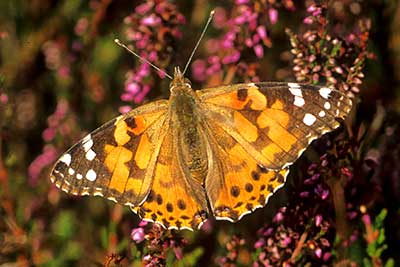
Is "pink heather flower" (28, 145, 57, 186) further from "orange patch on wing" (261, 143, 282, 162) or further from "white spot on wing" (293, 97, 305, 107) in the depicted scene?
"white spot on wing" (293, 97, 305, 107)

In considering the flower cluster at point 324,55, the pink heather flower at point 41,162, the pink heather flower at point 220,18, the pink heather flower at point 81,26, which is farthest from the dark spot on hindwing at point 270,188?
the pink heather flower at point 81,26

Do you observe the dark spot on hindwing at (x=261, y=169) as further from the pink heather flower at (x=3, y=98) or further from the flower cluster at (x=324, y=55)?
the pink heather flower at (x=3, y=98)

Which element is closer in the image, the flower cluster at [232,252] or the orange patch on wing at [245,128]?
the orange patch on wing at [245,128]

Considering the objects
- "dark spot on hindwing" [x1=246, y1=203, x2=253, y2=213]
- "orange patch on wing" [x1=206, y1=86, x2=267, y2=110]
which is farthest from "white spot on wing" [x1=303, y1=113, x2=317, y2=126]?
"dark spot on hindwing" [x1=246, y1=203, x2=253, y2=213]

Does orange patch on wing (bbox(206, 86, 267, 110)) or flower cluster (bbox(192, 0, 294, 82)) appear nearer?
orange patch on wing (bbox(206, 86, 267, 110))

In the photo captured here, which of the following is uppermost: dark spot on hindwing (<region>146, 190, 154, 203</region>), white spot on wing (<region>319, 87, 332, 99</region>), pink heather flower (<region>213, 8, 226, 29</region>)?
white spot on wing (<region>319, 87, 332, 99</region>)

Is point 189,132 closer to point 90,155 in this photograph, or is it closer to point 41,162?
point 90,155

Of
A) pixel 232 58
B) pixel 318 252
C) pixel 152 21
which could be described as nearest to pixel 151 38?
pixel 152 21

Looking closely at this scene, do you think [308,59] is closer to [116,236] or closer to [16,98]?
[116,236]
